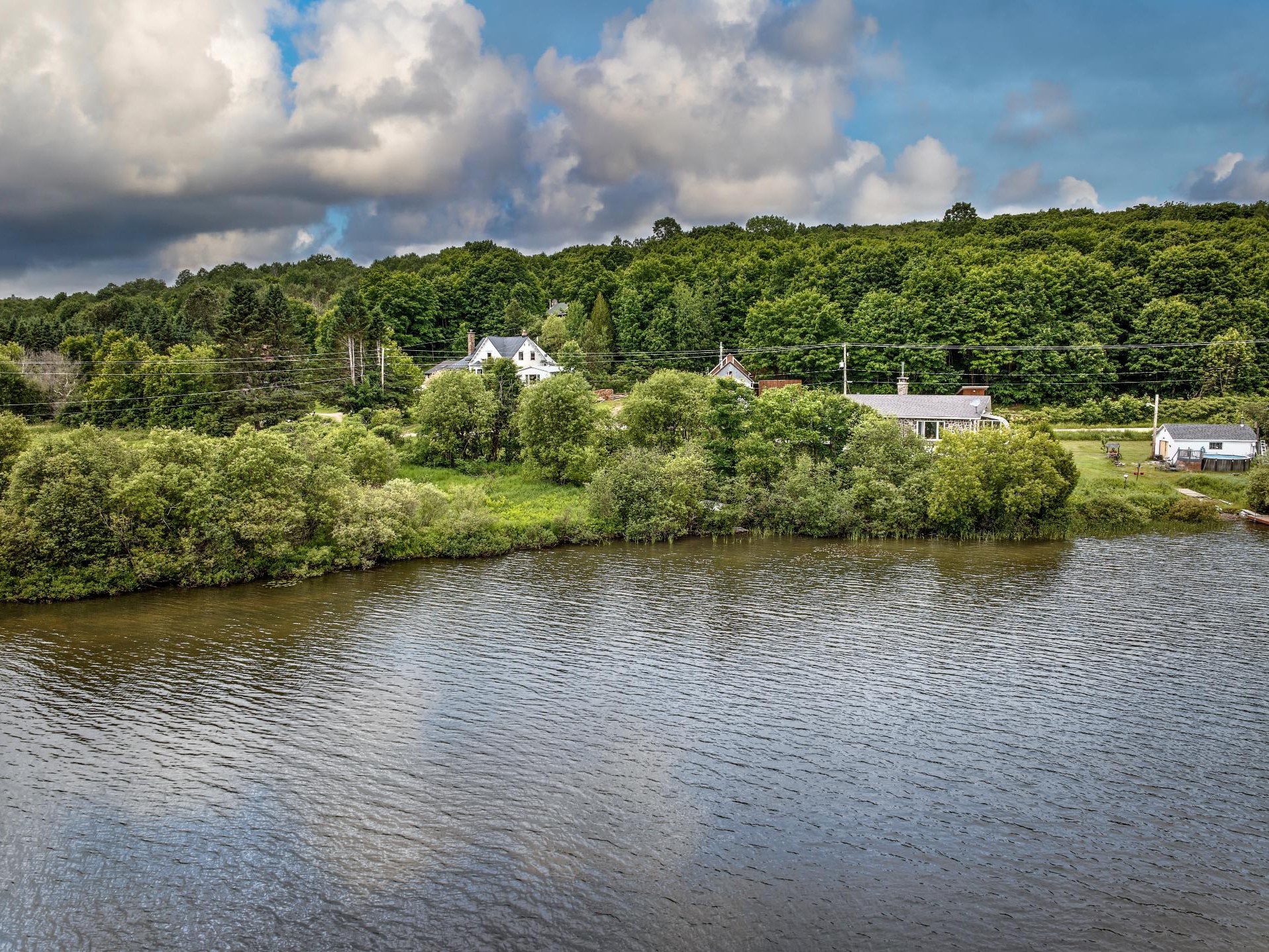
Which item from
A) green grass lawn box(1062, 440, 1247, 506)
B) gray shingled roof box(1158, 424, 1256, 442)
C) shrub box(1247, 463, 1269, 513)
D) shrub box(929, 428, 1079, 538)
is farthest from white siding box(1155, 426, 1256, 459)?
shrub box(929, 428, 1079, 538)

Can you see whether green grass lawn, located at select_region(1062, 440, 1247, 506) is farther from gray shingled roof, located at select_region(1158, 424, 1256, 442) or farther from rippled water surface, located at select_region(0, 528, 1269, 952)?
rippled water surface, located at select_region(0, 528, 1269, 952)

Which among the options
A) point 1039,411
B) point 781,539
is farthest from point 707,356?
point 781,539

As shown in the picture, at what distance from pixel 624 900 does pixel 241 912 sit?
278 inches

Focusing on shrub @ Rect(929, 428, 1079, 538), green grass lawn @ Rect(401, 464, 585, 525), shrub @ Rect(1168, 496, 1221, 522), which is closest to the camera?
shrub @ Rect(929, 428, 1079, 538)

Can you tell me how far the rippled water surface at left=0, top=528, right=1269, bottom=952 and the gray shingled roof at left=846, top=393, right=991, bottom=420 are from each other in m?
25.6

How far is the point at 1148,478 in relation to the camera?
51.2 metres

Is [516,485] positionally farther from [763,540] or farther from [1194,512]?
[1194,512]

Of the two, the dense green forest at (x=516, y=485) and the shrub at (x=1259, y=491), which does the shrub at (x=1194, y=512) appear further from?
the shrub at (x=1259, y=491)

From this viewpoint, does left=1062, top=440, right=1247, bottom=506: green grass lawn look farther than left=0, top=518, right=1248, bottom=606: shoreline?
Yes

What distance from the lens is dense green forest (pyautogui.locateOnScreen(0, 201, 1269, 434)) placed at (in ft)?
214

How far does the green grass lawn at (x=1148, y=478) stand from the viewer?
4869 cm

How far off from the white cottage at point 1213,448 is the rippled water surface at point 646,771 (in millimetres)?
24381

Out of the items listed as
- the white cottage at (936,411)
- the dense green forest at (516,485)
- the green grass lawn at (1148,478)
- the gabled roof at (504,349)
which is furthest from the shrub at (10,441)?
the green grass lawn at (1148,478)

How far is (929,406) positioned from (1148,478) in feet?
45.9
